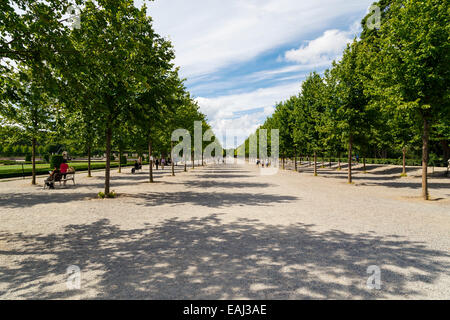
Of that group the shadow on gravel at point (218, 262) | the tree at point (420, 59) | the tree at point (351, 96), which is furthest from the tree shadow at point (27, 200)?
the tree at point (351, 96)

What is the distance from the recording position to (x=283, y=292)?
400 cm

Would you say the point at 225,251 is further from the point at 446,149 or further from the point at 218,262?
the point at 446,149

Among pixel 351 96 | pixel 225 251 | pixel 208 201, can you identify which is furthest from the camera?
pixel 351 96

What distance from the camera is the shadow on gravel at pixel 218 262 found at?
4109 mm

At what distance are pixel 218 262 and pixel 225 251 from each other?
618 mm

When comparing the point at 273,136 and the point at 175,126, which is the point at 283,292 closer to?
the point at 175,126

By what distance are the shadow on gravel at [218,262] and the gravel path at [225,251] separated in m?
0.02

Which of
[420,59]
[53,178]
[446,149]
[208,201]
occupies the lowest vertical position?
[208,201]

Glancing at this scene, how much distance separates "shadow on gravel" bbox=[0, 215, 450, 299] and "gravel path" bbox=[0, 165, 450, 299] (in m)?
0.02

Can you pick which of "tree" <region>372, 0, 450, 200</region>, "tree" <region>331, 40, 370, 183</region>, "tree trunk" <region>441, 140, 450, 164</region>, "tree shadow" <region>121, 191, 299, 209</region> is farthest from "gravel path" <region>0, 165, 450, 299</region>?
"tree trunk" <region>441, 140, 450, 164</region>

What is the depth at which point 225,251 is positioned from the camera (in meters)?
5.84

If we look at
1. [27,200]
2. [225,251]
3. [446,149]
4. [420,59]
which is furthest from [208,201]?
[446,149]

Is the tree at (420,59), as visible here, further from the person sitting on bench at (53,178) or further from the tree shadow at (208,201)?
the person sitting on bench at (53,178)
